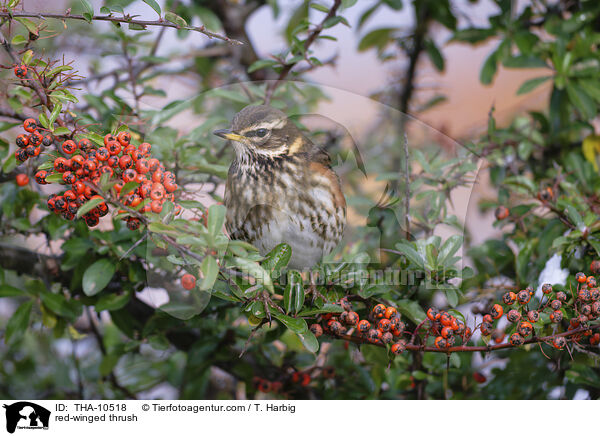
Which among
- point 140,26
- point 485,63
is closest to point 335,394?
point 140,26

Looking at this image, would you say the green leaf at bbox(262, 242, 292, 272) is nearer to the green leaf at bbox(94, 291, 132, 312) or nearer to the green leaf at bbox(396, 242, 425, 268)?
the green leaf at bbox(396, 242, 425, 268)

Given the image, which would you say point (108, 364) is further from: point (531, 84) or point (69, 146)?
point (531, 84)

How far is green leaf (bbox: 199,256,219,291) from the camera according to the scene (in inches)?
19.4

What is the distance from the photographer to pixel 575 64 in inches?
45.4

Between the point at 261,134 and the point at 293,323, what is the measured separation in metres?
0.22

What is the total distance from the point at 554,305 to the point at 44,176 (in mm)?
618

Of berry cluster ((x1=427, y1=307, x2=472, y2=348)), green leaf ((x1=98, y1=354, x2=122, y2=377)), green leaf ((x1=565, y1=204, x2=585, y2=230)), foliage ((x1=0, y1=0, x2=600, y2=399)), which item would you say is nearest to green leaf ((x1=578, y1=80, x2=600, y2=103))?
foliage ((x1=0, y1=0, x2=600, y2=399))

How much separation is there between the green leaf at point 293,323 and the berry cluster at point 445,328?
0.52 ft

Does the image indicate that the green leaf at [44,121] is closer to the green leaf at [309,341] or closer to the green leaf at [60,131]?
the green leaf at [60,131]

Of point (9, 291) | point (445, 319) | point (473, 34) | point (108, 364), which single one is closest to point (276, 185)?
point (445, 319)

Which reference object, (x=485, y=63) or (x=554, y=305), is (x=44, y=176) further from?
(x=485, y=63)

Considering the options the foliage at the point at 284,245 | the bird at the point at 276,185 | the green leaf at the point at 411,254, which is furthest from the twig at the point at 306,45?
the green leaf at the point at 411,254

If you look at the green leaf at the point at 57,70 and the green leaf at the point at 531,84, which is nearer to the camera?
the green leaf at the point at 57,70

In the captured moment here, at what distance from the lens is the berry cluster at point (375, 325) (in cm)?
64
